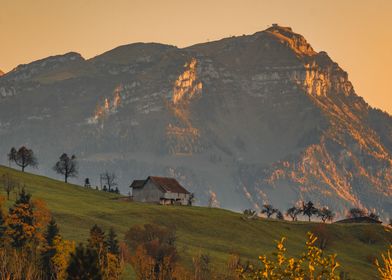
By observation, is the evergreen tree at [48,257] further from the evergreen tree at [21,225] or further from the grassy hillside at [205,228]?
the grassy hillside at [205,228]

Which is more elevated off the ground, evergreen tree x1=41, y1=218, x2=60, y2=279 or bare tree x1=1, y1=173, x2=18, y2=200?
bare tree x1=1, y1=173, x2=18, y2=200

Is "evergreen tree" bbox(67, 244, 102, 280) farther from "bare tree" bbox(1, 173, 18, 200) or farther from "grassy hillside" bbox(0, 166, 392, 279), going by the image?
"bare tree" bbox(1, 173, 18, 200)

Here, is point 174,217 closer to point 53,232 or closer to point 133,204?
point 133,204

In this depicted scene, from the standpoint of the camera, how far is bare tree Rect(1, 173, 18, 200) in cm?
16138

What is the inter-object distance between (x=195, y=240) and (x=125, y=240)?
882 inches

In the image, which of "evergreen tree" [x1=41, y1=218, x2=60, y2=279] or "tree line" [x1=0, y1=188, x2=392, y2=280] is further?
"evergreen tree" [x1=41, y1=218, x2=60, y2=279]

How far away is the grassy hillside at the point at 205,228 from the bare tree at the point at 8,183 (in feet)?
7.26

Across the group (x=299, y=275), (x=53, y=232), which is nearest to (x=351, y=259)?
(x=53, y=232)

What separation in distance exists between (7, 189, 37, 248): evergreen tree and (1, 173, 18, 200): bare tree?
42.2 m

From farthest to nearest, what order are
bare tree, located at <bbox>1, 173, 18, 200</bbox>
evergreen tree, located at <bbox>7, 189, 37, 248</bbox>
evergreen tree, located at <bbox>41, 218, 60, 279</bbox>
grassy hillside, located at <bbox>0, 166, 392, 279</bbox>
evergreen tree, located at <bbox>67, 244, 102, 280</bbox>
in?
bare tree, located at <bbox>1, 173, 18, 200</bbox> < grassy hillside, located at <bbox>0, 166, 392, 279</bbox> < evergreen tree, located at <bbox>7, 189, 37, 248</bbox> < evergreen tree, located at <bbox>41, 218, 60, 279</bbox> < evergreen tree, located at <bbox>67, 244, 102, 280</bbox>

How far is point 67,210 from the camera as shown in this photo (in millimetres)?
152750

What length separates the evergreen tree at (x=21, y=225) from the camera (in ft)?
353

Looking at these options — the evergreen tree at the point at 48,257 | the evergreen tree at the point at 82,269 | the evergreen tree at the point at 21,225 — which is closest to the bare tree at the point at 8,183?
the evergreen tree at the point at 21,225

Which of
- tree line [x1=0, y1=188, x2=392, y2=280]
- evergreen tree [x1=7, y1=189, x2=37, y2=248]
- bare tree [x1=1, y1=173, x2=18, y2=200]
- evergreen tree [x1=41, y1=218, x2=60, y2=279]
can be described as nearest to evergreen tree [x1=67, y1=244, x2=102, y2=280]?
tree line [x1=0, y1=188, x2=392, y2=280]
